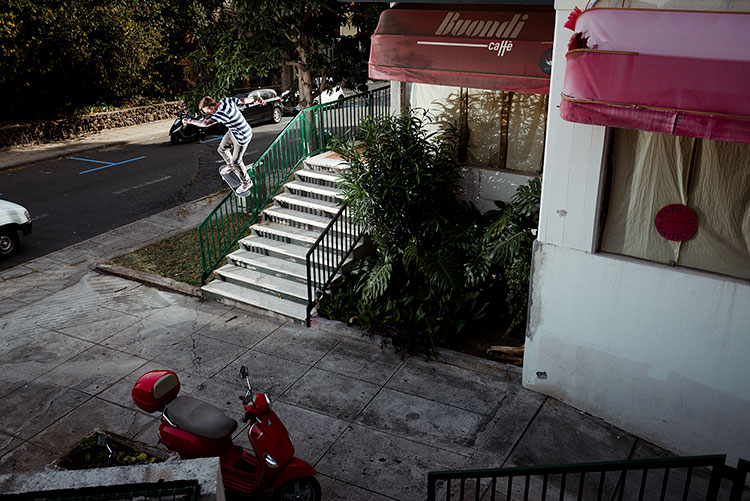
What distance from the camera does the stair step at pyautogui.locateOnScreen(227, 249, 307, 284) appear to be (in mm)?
9733

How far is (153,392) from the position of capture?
→ 560 centimetres

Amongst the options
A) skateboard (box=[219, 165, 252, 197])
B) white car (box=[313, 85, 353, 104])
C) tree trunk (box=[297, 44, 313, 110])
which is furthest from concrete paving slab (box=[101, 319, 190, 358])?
A: tree trunk (box=[297, 44, 313, 110])

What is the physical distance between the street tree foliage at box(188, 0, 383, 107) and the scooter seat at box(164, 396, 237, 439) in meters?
7.10

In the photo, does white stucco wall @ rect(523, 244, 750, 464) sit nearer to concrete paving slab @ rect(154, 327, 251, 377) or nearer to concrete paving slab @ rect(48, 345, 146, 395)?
concrete paving slab @ rect(154, 327, 251, 377)

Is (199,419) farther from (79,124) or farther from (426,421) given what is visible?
(79,124)

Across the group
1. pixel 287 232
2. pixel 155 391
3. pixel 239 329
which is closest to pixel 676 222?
pixel 155 391

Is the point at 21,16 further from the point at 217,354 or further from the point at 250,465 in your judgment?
the point at 250,465

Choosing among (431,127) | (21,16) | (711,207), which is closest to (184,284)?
(431,127)

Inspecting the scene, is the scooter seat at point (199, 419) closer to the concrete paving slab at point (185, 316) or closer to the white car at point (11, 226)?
the concrete paving slab at point (185, 316)

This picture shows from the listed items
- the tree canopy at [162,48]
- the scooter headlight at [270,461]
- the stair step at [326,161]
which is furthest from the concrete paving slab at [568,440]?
the tree canopy at [162,48]

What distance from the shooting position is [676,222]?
620cm

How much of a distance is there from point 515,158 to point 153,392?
6233 mm

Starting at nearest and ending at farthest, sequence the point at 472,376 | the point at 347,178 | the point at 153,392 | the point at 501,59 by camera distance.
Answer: the point at 153,392
the point at 472,376
the point at 501,59
the point at 347,178

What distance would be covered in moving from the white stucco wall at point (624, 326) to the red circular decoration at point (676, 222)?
1.06 ft
